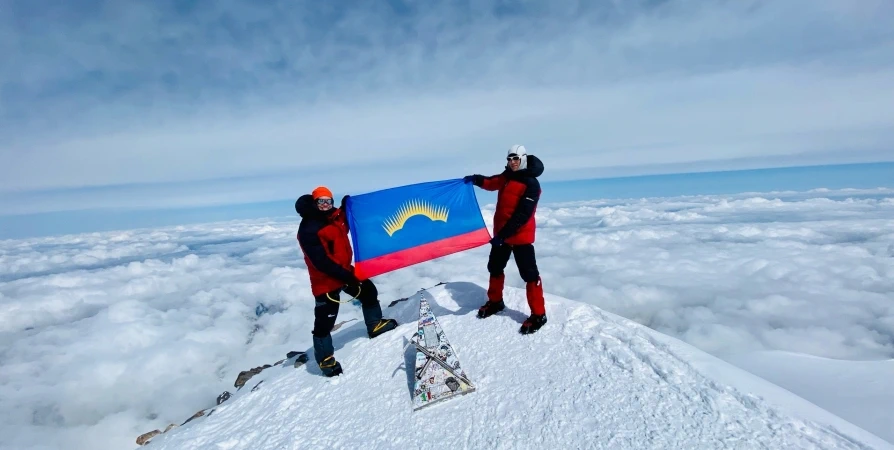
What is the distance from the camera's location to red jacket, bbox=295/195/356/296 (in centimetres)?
637

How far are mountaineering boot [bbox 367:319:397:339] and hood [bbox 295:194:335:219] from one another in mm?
3070

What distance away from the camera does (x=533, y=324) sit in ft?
22.3

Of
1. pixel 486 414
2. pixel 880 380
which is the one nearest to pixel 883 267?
pixel 880 380

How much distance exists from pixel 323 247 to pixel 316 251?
5.8 inches

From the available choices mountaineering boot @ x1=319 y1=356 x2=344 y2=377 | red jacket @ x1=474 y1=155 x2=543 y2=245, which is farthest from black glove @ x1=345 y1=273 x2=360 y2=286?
red jacket @ x1=474 y1=155 x2=543 y2=245

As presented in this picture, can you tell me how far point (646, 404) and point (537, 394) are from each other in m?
1.43

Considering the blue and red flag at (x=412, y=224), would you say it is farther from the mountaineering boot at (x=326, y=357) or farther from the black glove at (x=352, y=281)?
the mountaineering boot at (x=326, y=357)

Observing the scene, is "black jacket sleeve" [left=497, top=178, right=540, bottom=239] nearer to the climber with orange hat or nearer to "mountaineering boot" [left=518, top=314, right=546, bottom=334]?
"mountaineering boot" [left=518, top=314, right=546, bottom=334]

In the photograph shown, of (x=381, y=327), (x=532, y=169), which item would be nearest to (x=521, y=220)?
(x=532, y=169)

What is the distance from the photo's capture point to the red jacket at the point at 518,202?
259 inches

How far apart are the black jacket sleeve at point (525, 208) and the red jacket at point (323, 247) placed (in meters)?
3.29

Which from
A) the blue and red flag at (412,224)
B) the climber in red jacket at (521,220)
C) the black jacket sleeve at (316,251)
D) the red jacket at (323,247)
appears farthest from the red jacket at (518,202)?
the black jacket sleeve at (316,251)

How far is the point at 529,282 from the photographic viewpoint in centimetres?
691

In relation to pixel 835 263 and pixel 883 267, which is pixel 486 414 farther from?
pixel 883 267
